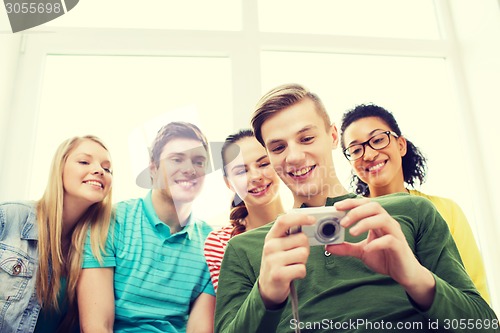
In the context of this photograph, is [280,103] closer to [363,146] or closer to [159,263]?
[363,146]

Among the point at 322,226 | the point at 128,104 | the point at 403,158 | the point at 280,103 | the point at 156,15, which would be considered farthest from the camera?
the point at 156,15

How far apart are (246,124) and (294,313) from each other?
66cm

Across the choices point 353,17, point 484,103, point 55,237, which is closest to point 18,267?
point 55,237

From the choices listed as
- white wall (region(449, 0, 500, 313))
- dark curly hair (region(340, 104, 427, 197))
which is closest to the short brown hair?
dark curly hair (region(340, 104, 427, 197))

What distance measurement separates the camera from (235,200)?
1271mm

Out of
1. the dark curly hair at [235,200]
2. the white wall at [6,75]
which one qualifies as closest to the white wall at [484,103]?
the dark curly hair at [235,200]

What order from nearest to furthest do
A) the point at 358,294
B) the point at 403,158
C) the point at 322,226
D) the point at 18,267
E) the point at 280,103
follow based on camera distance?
the point at 322,226, the point at 358,294, the point at 18,267, the point at 280,103, the point at 403,158

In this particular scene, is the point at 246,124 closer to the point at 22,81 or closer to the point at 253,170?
the point at 253,170

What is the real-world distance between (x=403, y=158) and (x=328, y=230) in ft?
2.11

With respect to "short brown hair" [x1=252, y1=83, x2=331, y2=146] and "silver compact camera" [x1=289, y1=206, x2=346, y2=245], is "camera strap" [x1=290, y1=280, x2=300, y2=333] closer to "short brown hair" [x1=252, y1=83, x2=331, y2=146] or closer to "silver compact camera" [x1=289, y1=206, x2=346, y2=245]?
"silver compact camera" [x1=289, y1=206, x2=346, y2=245]

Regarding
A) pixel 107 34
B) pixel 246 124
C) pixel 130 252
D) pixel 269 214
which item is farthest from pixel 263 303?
pixel 107 34

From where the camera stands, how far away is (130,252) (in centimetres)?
118

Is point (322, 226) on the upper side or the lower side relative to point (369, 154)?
lower

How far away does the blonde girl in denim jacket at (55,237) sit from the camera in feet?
3.61
